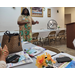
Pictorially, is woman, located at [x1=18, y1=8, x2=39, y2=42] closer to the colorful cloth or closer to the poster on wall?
the colorful cloth

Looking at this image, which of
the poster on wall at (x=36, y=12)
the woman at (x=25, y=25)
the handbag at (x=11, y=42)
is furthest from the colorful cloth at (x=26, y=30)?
the poster on wall at (x=36, y=12)

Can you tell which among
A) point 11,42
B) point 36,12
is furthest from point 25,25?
point 36,12

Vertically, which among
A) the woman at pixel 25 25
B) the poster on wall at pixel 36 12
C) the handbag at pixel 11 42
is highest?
the poster on wall at pixel 36 12

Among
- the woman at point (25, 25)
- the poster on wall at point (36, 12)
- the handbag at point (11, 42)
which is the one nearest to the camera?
the handbag at point (11, 42)

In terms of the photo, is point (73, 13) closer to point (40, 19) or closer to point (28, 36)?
point (40, 19)

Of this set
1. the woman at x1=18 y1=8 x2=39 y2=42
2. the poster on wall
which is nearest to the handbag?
the woman at x1=18 y1=8 x2=39 y2=42

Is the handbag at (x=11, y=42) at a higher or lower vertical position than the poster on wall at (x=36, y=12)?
lower

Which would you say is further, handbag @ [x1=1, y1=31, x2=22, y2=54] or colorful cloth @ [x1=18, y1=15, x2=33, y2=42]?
colorful cloth @ [x1=18, y1=15, x2=33, y2=42]

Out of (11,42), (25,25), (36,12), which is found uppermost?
(36,12)

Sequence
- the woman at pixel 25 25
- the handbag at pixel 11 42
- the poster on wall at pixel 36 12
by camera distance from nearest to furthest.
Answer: the handbag at pixel 11 42, the woman at pixel 25 25, the poster on wall at pixel 36 12

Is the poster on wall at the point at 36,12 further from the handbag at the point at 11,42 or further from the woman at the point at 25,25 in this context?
the handbag at the point at 11,42

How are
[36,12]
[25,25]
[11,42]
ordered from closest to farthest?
[11,42] → [25,25] → [36,12]

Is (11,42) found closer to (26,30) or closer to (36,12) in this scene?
(26,30)

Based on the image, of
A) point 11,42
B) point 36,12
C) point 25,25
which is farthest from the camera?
point 36,12
